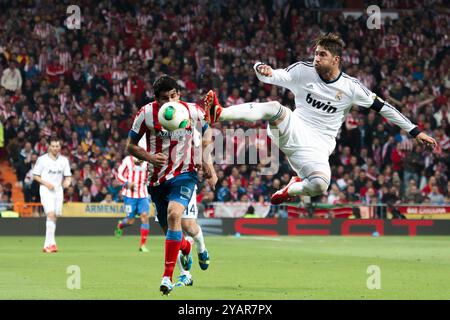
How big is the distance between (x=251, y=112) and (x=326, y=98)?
5.10ft

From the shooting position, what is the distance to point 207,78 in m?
30.7

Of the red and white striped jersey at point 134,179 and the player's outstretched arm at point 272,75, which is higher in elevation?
the player's outstretched arm at point 272,75

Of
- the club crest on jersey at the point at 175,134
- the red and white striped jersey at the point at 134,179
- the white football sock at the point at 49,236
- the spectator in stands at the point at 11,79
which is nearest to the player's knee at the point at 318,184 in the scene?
the club crest on jersey at the point at 175,134

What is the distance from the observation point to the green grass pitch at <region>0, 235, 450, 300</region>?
11344 mm

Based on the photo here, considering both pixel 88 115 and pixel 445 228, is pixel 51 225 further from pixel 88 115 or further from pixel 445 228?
pixel 445 228

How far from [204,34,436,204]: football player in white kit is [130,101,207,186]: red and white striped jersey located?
1.00 metres

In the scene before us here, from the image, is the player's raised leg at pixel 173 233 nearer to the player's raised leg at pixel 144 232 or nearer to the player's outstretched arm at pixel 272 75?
the player's outstretched arm at pixel 272 75

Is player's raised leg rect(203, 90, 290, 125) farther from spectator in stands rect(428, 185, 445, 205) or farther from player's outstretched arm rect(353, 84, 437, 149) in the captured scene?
spectator in stands rect(428, 185, 445, 205)

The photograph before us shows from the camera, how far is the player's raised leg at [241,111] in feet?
35.9

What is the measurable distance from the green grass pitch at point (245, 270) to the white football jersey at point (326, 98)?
209cm

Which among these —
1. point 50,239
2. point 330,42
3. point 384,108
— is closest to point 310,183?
point 384,108

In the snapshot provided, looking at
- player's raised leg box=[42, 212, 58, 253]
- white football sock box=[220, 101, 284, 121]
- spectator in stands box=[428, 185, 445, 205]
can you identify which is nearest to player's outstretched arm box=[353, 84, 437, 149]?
white football sock box=[220, 101, 284, 121]

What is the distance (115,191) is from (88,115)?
2706 millimetres
